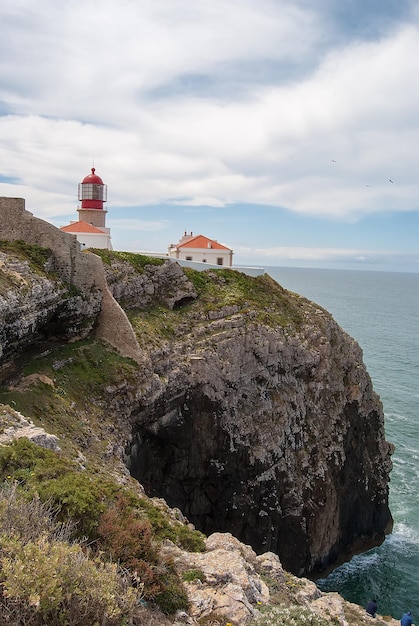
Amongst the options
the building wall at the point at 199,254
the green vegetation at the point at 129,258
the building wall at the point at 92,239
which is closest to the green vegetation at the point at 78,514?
the green vegetation at the point at 129,258

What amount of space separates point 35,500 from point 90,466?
828 centimetres

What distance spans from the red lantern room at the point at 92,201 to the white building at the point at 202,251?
7501 mm

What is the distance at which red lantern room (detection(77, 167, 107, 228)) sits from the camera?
45.9 m

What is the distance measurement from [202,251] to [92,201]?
11515mm

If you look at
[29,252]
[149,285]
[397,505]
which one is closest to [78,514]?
[29,252]

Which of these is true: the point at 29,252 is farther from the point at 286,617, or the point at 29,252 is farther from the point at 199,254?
the point at 286,617

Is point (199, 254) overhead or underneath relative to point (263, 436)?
overhead

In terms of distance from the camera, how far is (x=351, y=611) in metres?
14.9

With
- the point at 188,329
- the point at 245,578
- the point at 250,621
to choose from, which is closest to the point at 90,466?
the point at 245,578

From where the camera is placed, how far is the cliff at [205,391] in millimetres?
23938

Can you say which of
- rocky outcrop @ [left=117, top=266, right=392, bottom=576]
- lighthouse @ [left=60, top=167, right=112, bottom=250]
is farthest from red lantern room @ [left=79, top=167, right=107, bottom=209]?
rocky outcrop @ [left=117, top=266, right=392, bottom=576]

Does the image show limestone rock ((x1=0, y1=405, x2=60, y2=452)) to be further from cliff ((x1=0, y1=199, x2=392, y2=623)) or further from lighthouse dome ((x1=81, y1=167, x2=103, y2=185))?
lighthouse dome ((x1=81, y1=167, x2=103, y2=185))

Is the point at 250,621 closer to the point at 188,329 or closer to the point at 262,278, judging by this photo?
→ the point at 188,329

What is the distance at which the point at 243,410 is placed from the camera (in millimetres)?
31516
